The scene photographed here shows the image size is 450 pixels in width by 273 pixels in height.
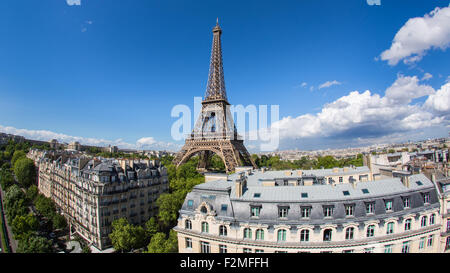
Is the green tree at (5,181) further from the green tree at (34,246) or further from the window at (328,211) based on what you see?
the window at (328,211)

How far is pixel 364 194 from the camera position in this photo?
18031 millimetres

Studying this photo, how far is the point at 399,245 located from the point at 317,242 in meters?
7.01

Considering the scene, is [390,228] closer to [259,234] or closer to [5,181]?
[259,234]

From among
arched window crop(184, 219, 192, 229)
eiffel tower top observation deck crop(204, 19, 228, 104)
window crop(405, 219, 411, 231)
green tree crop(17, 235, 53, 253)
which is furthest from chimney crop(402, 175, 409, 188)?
eiffel tower top observation deck crop(204, 19, 228, 104)

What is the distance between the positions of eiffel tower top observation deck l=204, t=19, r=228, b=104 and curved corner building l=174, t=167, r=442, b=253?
4334 cm

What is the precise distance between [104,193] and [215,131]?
3128cm

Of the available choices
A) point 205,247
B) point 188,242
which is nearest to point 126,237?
point 188,242

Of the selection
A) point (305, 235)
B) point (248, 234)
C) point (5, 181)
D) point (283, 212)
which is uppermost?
point (283, 212)

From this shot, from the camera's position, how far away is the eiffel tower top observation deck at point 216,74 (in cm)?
5981

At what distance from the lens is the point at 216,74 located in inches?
2389

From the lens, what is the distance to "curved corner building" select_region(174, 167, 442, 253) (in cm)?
1628

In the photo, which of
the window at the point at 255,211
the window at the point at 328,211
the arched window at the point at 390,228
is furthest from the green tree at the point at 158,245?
the arched window at the point at 390,228
